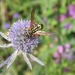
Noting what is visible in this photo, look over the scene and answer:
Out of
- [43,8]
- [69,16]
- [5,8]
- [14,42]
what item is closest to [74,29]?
[69,16]

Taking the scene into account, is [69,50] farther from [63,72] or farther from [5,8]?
[5,8]

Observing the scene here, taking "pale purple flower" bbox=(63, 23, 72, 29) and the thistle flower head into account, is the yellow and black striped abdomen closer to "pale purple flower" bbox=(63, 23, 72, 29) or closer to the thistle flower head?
the thistle flower head

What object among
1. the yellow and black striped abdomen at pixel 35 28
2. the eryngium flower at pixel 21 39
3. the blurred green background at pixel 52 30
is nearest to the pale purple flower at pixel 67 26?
the blurred green background at pixel 52 30

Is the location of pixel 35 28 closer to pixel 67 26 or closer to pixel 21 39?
pixel 21 39

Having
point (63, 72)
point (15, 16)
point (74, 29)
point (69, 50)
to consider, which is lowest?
point (63, 72)

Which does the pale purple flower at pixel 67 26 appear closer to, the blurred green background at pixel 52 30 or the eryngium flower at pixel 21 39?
the blurred green background at pixel 52 30

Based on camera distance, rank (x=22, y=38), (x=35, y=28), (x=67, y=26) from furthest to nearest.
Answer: (x=67, y=26), (x=22, y=38), (x=35, y=28)

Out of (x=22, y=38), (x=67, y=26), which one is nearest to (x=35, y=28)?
(x=22, y=38)

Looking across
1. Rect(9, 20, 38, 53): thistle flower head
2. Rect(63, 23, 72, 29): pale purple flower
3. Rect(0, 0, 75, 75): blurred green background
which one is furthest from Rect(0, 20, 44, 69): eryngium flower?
Rect(63, 23, 72, 29): pale purple flower

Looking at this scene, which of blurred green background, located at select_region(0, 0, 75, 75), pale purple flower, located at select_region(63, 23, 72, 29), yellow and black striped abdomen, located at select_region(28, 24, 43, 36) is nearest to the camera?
yellow and black striped abdomen, located at select_region(28, 24, 43, 36)

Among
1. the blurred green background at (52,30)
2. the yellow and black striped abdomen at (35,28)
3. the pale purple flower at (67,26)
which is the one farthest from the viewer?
the pale purple flower at (67,26)

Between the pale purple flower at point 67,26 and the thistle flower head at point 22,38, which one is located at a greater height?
the thistle flower head at point 22,38
